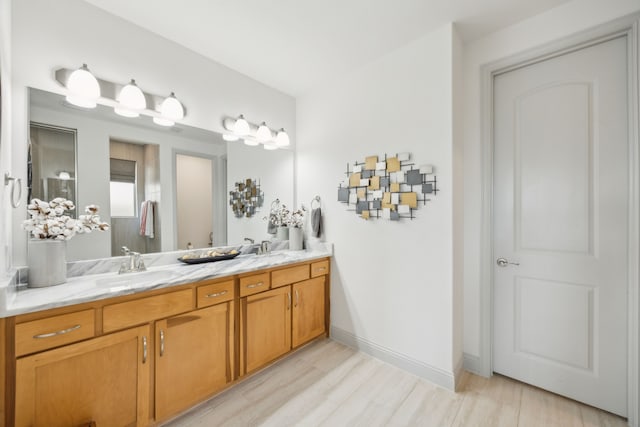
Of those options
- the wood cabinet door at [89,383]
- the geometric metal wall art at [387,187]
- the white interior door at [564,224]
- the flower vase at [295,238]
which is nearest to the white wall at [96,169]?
the wood cabinet door at [89,383]

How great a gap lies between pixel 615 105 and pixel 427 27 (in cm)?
→ 130

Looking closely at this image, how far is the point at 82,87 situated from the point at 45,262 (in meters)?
1.06

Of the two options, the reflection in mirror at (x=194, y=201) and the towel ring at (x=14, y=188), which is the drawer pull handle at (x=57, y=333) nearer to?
the towel ring at (x=14, y=188)

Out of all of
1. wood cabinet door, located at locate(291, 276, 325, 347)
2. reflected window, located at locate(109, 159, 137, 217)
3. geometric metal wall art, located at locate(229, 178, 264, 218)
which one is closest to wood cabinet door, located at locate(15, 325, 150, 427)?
reflected window, located at locate(109, 159, 137, 217)

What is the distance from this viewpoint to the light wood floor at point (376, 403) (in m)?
1.62

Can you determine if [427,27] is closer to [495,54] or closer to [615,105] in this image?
[495,54]

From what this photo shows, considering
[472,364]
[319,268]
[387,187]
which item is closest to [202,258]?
[319,268]

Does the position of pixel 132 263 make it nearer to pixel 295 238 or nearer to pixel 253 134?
pixel 295 238

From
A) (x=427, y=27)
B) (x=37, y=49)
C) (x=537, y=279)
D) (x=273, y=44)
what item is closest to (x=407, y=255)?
(x=537, y=279)

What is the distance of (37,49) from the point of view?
1529 millimetres

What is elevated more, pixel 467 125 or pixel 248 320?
pixel 467 125

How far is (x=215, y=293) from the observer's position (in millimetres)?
1762

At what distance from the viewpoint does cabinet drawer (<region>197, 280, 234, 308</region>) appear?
5.56 feet

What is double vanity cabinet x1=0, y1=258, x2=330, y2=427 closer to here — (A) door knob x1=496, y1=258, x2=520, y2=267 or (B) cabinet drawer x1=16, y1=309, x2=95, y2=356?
(B) cabinet drawer x1=16, y1=309, x2=95, y2=356
